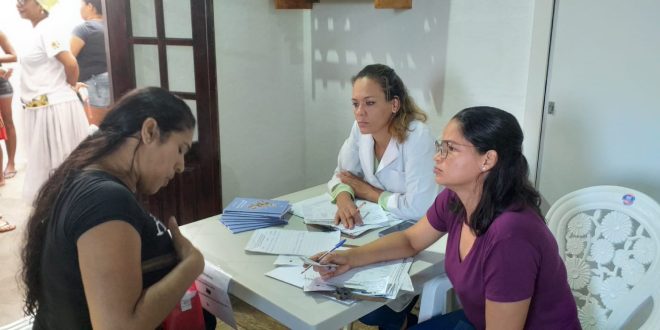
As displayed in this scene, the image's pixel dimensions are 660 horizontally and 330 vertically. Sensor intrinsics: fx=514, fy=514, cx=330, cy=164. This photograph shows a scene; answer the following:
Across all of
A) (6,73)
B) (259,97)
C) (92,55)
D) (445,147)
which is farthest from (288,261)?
(6,73)

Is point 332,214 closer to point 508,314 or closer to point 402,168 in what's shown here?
point 402,168

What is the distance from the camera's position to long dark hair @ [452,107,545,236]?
1260 mm

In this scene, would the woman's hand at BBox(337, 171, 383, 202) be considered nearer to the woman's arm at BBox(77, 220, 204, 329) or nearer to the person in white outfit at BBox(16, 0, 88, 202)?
the woman's arm at BBox(77, 220, 204, 329)

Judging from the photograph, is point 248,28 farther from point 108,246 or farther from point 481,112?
point 108,246

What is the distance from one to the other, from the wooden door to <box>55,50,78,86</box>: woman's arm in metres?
1.24

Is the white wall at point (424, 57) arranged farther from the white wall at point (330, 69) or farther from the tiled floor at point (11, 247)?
the tiled floor at point (11, 247)

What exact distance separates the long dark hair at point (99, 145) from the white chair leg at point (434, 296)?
83 centimetres

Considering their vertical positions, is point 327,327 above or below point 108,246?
below

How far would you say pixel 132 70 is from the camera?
2.52 metres

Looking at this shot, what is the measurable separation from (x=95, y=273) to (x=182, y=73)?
70.8 inches

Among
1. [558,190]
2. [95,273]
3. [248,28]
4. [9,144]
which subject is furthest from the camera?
[9,144]

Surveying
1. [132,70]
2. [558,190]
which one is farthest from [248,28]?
[558,190]

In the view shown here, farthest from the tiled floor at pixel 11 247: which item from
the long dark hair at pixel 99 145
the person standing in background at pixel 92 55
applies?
the person standing in background at pixel 92 55

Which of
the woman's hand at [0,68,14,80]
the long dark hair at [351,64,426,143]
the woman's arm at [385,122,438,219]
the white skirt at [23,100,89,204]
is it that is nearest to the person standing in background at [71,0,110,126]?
the white skirt at [23,100,89,204]
